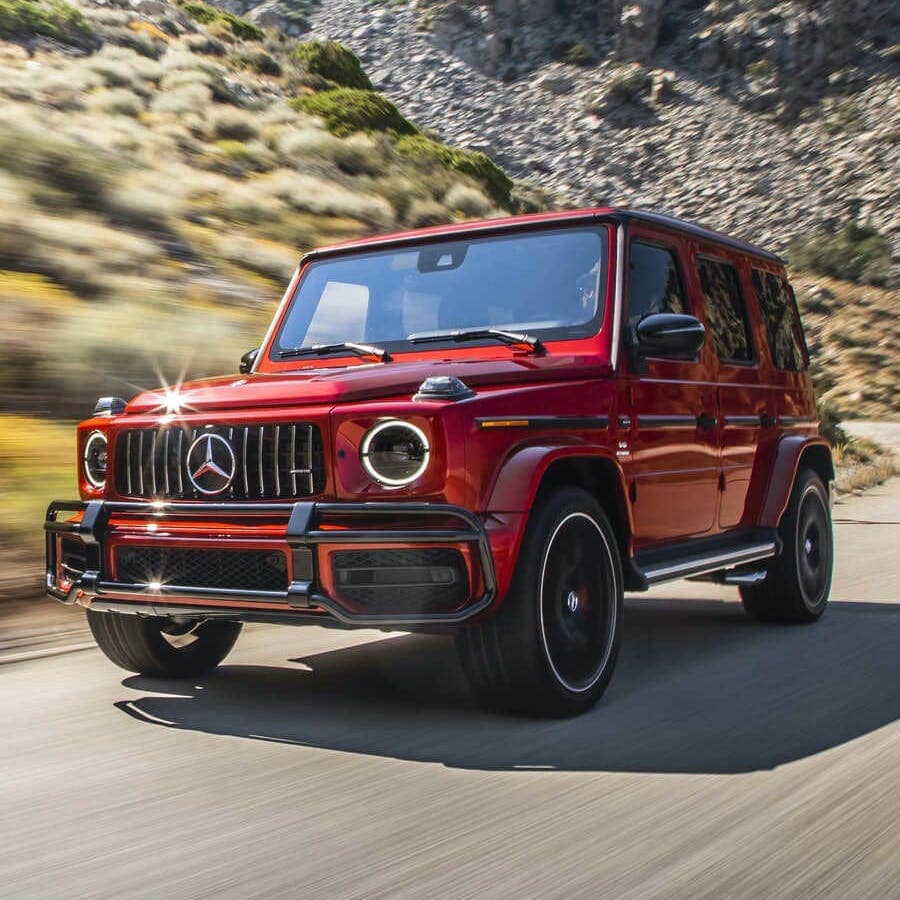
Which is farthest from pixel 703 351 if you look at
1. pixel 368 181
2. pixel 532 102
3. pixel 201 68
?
pixel 532 102

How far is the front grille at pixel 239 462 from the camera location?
4.94 m

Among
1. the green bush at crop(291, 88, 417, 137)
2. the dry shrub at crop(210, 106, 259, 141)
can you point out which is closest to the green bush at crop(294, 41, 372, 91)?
the green bush at crop(291, 88, 417, 137)

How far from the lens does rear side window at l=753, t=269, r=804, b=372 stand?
7695 millimetres

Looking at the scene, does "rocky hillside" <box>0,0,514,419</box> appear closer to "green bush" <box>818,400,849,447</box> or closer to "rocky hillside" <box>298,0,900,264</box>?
"green bush" <box>818,400,849,447</box>

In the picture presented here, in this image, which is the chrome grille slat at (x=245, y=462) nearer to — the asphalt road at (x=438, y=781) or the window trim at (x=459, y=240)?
the asphalt road at (x=438, y=781)

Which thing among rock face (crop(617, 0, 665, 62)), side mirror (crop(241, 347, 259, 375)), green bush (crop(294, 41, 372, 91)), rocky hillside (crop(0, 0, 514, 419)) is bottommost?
side mirror (crop(241, 347, 259, 375))

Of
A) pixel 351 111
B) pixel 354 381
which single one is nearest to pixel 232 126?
pixel 351 111

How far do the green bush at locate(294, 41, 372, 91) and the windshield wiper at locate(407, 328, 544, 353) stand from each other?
35.4m

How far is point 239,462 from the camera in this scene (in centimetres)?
506

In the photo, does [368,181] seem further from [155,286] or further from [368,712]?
[368,712]

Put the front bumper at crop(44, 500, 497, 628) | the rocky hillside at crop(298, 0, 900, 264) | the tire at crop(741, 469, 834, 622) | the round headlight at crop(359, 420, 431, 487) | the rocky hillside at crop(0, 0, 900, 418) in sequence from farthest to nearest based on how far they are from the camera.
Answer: the rocky hillside at crop(298, 0, 900, 264) < the rocky hillside at crop(0, 0, 900, 418) < the tire at crop(741, 469, 834, 622) < the round headlight at crop(359, 420, 431, 487) < the front bumper at crop(44, 500, 497, 628)

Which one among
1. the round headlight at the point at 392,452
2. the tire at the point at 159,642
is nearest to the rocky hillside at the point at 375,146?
the tire at the point at 159,642

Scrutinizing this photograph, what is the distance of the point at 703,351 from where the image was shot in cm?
672

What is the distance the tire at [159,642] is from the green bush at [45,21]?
88.9ft
